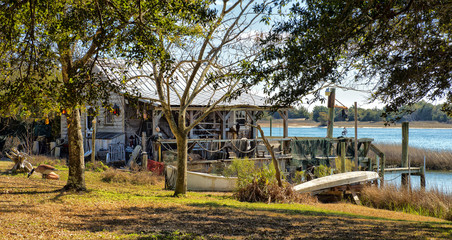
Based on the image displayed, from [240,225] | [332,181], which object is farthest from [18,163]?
[332,181]

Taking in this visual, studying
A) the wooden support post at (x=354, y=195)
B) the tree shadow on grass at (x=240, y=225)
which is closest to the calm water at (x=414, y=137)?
the wooden support post at (x=354, y=195)

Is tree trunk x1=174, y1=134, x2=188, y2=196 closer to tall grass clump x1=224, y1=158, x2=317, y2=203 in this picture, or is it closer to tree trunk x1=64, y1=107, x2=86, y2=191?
tall grass clump x1=224, y1=158, x2=317, y2=203

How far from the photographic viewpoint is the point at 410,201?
15938 millimetres

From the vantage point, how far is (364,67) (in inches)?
405

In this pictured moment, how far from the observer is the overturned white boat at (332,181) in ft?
54.9

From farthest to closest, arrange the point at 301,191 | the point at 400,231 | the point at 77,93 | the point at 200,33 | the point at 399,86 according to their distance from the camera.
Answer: the point at 301,191 → the point at 200,33 → the point at 399,86 → the point at 400,231 → the point at 77,93

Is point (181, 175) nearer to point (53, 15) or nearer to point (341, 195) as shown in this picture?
point (53, 15)

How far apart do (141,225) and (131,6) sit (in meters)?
5.31

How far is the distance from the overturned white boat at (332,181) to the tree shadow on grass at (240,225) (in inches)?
195

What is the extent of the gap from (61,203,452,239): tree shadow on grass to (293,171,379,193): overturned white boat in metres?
4.95

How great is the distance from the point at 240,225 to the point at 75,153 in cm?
609

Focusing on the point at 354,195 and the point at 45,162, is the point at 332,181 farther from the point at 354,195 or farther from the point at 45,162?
the point at 45,162

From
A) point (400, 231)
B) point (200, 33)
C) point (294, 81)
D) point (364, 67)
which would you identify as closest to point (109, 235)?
point (294, 81)

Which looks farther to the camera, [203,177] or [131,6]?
[203,177]
